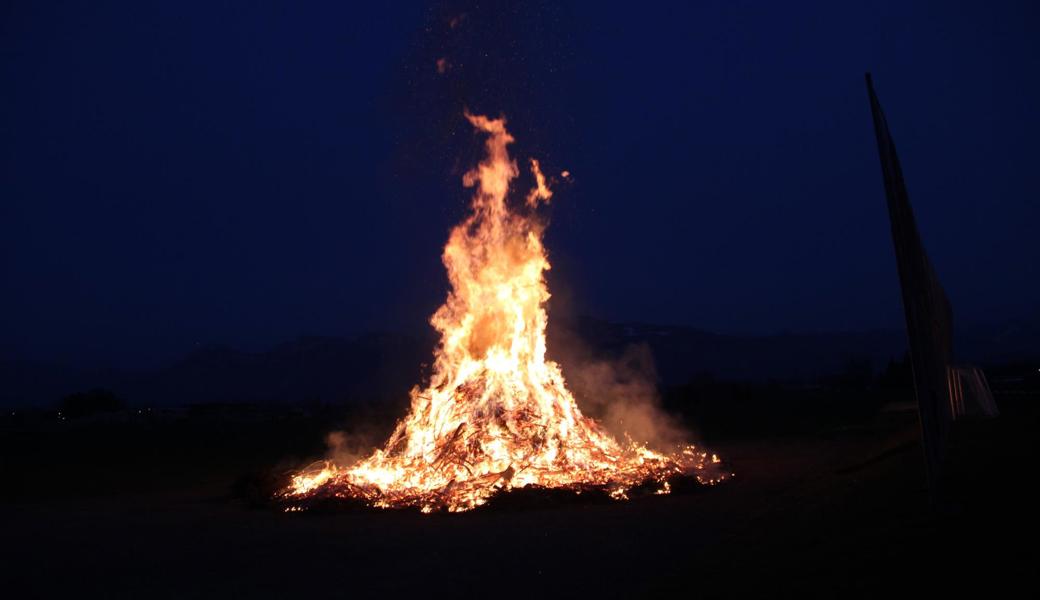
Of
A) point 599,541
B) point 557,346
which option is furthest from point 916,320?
point 557,346

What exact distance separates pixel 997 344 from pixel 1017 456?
371 ft

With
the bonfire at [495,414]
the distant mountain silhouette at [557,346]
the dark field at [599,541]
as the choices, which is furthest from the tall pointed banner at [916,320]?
the distant mountain silhouette at [557,346]

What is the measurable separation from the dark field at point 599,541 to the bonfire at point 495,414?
3.32 ft

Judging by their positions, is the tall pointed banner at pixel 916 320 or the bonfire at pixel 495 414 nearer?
the tall pointed banner at pixel 916 320

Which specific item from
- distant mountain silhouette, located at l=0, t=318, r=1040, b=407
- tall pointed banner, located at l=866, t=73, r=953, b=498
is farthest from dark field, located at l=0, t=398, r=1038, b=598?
distant mountain silhouette, located at l=0, t=318, r=1040, b=407

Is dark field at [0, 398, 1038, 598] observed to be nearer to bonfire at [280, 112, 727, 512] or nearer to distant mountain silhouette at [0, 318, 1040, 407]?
bonfire at [280, 112, 727, 512]

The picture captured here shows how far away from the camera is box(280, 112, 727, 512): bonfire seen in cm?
1420

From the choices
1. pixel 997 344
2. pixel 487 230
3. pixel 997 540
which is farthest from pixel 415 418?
pixel 997 344

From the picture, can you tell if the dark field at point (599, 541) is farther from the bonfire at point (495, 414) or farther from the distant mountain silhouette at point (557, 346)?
the distant mountain silhouette at point (557, 346)

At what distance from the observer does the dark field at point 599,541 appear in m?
6.42

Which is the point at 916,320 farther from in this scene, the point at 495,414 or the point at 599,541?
the point at 495,414

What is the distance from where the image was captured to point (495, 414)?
15406 millimetres

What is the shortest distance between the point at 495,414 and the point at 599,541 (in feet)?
19.0

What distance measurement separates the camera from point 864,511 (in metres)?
8.71
